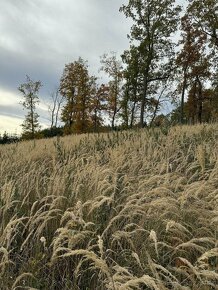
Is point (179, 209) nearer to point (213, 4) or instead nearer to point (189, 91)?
point (213, 4)

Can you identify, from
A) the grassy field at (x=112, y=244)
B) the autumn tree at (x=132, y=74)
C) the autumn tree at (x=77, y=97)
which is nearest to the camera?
the grassy field at (x=112, y=244)

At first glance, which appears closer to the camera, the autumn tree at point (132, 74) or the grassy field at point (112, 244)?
the grassy field at point (112, 244)

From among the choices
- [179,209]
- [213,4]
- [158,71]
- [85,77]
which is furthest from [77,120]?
[179,209]

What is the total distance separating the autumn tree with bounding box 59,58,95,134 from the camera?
1703 inches

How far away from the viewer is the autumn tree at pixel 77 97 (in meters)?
Answer: 43.2

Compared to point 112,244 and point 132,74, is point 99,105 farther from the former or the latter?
point 112,244

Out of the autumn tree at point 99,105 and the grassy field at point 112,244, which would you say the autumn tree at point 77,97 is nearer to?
the autumn tree at point 99,105


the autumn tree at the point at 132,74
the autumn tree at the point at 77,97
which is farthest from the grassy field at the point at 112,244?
the autumn tree at the point at 77,97

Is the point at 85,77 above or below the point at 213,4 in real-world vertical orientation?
below

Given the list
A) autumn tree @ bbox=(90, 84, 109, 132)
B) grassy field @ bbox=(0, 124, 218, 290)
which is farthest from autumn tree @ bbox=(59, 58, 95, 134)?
grassy field @ bbox=(0, 124, 218, 290)

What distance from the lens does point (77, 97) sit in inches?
1708

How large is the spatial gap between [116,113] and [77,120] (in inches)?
306

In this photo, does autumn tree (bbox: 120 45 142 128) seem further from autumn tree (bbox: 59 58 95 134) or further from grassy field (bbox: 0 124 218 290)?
grassy field (bbox: 0 124 218 290)

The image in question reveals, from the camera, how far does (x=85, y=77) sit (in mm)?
44250
